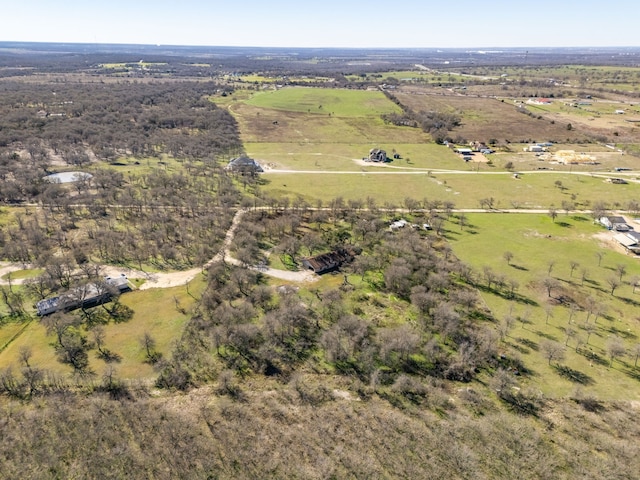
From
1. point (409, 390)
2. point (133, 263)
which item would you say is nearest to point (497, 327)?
point (409, 390)

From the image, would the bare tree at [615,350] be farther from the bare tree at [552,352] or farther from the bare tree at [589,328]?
the bare tree at [552,352]

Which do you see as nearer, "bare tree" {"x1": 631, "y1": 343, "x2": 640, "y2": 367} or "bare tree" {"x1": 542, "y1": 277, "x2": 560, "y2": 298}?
"bare tree" {"x1": 631, "y1": 343, "x2": 640, "y2": 367}

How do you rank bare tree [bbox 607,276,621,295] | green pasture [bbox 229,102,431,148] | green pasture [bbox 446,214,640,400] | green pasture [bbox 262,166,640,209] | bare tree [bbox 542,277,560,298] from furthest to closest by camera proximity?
green pasture [bbox 229,102,431,148]
green pasture [bbox 262,166,640,209]
bare tree [bbox 542,277,560,298]
bare tree [bbox 607,276,621,295]
green pasture [bbox 446,214,640,400]

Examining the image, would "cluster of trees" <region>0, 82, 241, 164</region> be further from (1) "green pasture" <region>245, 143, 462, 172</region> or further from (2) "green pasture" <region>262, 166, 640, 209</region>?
(2) "green pasture" <region>262, 166, 640, 209</region>

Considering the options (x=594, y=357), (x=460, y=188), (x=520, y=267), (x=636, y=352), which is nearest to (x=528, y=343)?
(x=594, y=357)

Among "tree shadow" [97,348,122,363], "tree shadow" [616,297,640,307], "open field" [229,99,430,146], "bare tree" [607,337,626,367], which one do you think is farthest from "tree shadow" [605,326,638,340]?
"open field" [229,99,430,146]

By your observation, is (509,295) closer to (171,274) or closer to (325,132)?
(171,274)

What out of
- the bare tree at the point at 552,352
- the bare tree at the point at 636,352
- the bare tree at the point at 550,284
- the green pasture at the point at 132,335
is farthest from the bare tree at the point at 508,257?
the green pasture at the point at 132,335
